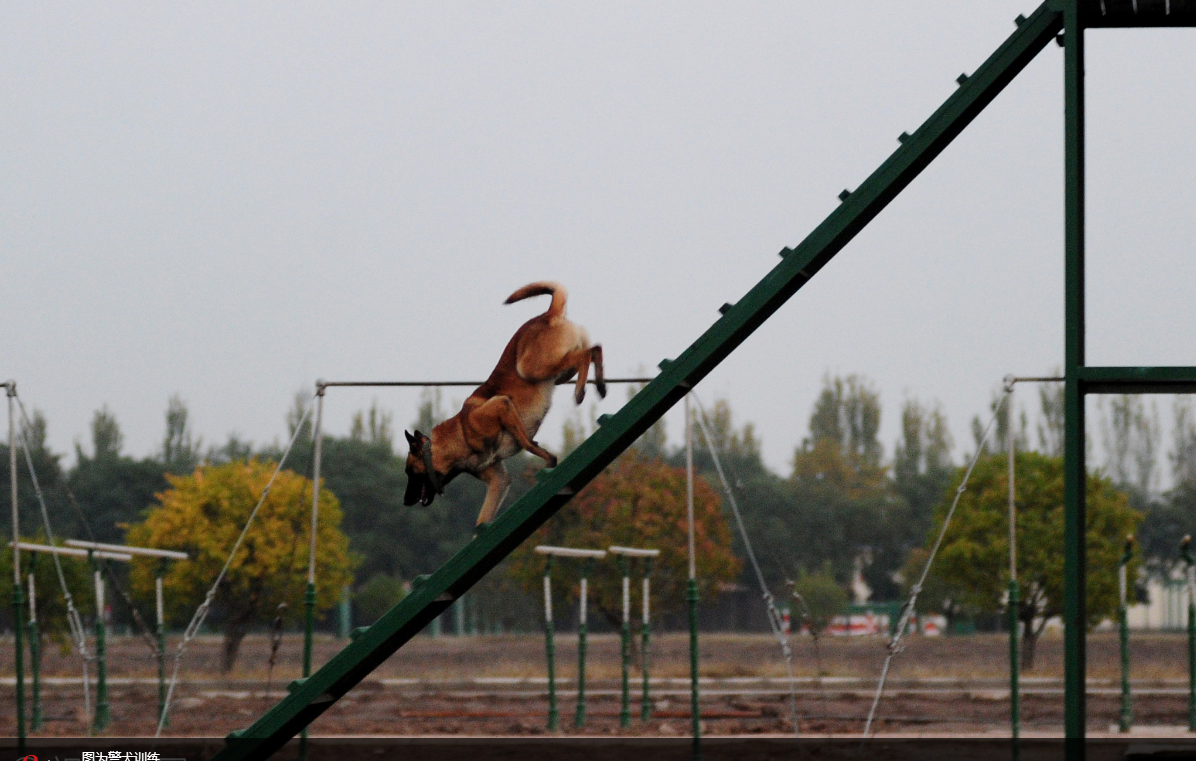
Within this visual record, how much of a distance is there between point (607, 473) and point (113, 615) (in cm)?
2331

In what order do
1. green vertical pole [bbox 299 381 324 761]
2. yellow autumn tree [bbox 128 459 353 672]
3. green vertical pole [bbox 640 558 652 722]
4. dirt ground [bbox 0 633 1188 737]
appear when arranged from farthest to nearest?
yellow autumn tree [bbox 128 459 353 672] < dirt ground [bbox 0 633 1188 737] < green vertical pole [bbox 640 558 652 722] < green vertical pole [bbox 299 381 324 761]

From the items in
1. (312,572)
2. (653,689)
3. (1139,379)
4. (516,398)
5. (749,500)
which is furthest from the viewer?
(749,500)

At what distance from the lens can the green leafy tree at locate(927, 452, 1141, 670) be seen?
21.4 metres

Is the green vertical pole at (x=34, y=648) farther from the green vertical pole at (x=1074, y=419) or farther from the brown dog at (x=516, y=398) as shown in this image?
the green vertical pole at (x=1074, y=419)

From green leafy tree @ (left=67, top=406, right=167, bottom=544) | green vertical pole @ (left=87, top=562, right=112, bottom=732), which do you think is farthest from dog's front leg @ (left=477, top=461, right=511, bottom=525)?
green leafy tree @ (left=67, top=406, right=167, bottom=544)

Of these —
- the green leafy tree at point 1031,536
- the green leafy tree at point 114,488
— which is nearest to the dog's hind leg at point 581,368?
the green leafy tree at point 1031,536

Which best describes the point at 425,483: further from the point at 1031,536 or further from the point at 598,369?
the point at 1031,536

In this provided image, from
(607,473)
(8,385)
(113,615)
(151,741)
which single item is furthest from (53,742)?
Result: (113,615)

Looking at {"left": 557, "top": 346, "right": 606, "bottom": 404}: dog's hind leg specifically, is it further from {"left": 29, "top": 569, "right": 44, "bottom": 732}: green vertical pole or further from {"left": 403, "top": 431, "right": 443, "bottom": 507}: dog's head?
{"left": 29, "top": 569, "right": 44, "bottom": 732}: green vertical pole

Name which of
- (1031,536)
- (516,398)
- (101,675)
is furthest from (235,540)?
(516,398)

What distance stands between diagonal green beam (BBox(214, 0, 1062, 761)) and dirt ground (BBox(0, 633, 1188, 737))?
15.0ft

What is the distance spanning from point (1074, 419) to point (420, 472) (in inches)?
133

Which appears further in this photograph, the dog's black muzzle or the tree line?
the tree line

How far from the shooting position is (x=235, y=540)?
25.2m
